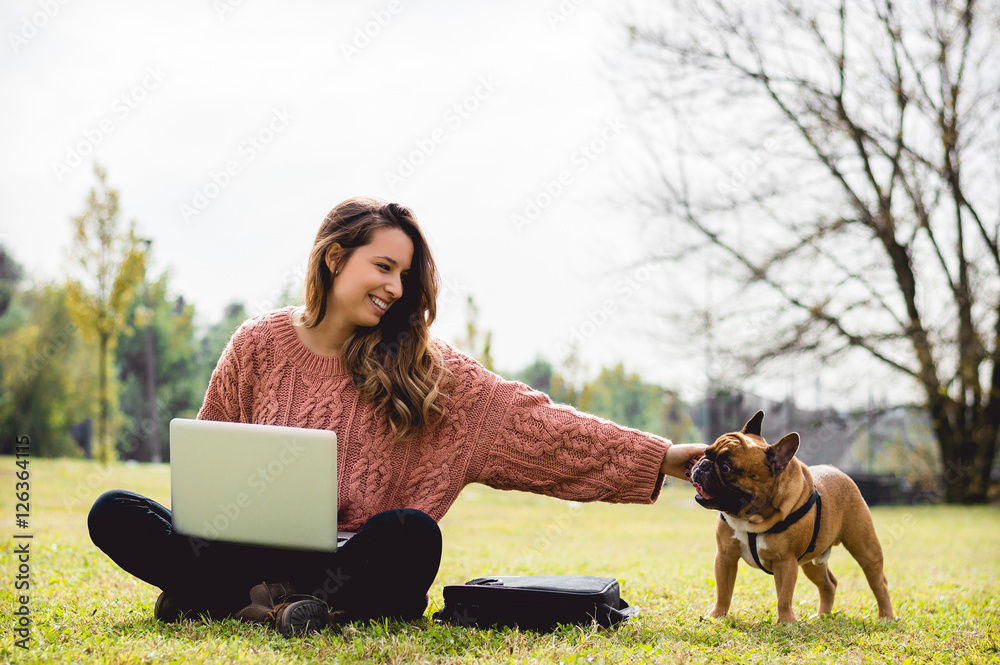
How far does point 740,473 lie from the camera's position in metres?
2.95

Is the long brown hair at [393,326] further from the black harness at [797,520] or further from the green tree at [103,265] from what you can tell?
the green tree at [103,265]

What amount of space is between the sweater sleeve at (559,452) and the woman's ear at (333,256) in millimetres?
778

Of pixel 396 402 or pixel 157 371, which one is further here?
pixel 157 371

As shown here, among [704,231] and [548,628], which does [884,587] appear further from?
[704,231]

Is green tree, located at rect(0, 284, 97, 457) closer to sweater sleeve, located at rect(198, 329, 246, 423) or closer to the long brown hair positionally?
sweater sleeve, located at rect(198, 329, 246, 423)

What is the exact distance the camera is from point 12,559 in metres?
4.33

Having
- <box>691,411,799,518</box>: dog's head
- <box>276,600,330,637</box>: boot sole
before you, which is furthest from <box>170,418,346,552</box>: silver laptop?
<box>691,411,799,518</box>: dog's head

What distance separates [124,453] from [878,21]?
2401cm

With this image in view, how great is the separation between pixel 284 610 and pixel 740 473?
5.54ft

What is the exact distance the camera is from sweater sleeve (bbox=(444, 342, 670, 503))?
322 cm

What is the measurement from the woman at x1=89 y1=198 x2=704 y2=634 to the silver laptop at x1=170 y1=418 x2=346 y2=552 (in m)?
0.31

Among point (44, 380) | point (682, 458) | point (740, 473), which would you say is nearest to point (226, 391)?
point (682, 458)

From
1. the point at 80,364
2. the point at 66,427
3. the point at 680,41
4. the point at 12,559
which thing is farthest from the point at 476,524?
the point at 66,427

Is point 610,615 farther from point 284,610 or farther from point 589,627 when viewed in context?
point 284,610
